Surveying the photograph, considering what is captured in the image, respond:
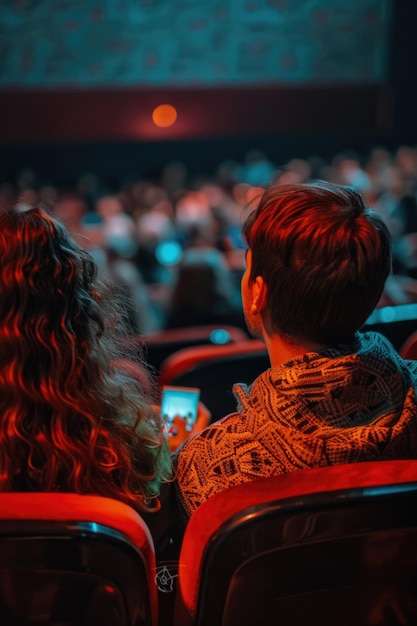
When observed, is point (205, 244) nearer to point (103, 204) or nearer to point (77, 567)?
point (103, 204)

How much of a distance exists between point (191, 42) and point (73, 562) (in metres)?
8.61

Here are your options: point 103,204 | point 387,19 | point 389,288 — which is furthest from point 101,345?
point 387,19

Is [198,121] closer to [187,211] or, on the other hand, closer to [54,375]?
[187,211]

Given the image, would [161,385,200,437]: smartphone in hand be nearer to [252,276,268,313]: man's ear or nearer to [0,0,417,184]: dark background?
[252,276,268,313]: man's ear

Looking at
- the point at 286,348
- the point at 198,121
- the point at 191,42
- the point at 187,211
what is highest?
the point at 286,348

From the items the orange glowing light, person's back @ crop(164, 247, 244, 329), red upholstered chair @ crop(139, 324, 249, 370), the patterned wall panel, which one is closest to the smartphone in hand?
red upholstered chair @ crop(139, 324, 249, 370)

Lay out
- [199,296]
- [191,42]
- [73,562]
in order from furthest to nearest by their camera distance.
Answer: [191,42], [199,296], [73,562]

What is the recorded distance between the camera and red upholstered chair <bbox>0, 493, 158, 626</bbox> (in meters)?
0.82

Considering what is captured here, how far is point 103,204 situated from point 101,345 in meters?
5.94

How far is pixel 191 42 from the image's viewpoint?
865 cm

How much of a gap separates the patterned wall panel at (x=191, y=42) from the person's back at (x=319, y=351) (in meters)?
8.08

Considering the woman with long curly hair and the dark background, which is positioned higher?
the woman with long curly hair

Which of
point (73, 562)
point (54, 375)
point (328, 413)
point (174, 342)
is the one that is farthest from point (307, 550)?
point (174, 342)

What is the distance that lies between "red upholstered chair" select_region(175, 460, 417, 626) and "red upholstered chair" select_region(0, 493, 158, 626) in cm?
8
